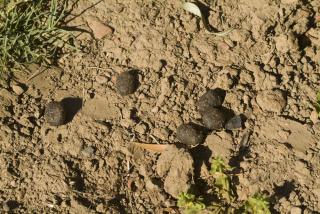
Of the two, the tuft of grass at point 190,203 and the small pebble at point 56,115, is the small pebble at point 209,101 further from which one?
the small pebble at point 56,115

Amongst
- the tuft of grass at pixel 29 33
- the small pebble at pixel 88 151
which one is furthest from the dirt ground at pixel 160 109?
the tuft of grass at pixel 29 33

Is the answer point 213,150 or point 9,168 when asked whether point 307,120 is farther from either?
point 9,168

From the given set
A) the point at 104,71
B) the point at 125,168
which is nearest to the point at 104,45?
the point at 104,71

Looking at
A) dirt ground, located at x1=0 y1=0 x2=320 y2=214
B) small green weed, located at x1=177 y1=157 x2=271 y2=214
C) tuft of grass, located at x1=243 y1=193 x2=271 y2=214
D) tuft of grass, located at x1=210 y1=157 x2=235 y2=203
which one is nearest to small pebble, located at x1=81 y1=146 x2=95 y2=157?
dirt ground, located at x1=0 y1=0 x2=320 y2=214

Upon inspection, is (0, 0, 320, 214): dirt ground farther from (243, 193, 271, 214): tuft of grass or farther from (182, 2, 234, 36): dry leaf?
(243, 193, 271, 214): tuft of grass

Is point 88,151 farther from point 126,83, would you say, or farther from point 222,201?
point 222,201

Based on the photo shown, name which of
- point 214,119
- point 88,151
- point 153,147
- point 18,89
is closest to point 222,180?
point 214,119
